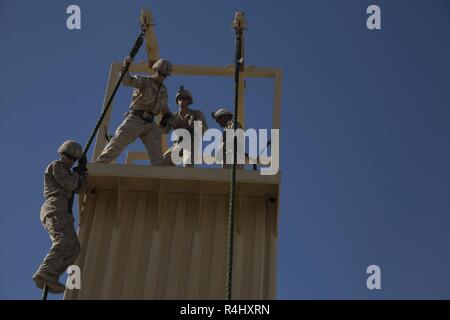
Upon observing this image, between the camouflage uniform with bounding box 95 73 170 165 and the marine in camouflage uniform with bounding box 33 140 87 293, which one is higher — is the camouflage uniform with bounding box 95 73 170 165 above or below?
above

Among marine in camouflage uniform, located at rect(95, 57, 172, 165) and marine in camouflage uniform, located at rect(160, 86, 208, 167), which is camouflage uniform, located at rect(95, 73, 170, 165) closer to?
marine in camouflage uniform, located at rect(95, 57, 172, 165)

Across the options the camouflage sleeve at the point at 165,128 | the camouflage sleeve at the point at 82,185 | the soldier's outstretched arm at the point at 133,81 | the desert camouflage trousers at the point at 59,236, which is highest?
the soldier's outstretched arm at the point at 133,81

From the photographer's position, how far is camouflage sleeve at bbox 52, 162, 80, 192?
32.8 feet

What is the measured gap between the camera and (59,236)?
964cm

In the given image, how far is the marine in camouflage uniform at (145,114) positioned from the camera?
11211 mm

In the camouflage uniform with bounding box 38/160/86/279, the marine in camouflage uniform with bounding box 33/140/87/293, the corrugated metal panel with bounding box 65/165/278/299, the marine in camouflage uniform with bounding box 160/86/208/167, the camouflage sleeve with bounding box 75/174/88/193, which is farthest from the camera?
the marine in camouflage uniform with bounding box 160/86/208/167

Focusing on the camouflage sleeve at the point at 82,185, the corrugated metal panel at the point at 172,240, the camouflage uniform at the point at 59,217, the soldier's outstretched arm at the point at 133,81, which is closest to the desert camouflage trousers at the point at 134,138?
the soldier's outstretched arm at the point at 133,81

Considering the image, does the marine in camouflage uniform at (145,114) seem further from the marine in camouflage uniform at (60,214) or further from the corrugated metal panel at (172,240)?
the marine in camouflage uniform at (60,214)

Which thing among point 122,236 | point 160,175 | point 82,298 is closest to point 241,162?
point 160,175

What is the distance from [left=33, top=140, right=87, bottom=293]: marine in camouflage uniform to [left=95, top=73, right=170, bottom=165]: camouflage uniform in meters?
0.94

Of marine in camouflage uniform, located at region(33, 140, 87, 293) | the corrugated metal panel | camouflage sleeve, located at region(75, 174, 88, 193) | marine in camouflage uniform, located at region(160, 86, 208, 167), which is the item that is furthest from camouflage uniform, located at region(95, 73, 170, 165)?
marine in camouflage uniform, located at region(33, 140, 87, 293)

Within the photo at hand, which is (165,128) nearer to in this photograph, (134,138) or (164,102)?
(164,102)

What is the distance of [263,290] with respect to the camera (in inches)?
392
